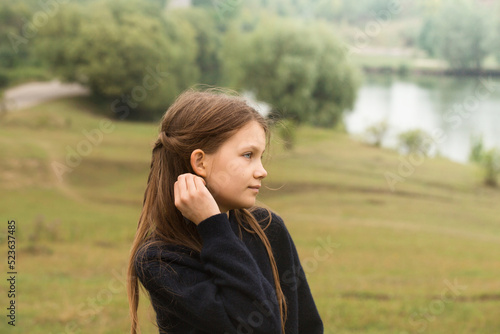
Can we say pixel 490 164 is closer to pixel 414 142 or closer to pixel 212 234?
pixel 414 142

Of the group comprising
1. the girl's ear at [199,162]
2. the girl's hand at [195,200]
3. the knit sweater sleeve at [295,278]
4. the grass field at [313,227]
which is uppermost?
the girl's ear at [199,162]

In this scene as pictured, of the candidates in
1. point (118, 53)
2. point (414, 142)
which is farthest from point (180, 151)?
point (414, 142)

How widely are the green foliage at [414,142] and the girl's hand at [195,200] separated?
1830cm

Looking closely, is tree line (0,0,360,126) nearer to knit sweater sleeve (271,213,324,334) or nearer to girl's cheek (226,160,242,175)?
knit sweater sleeve (271,213,324,334)

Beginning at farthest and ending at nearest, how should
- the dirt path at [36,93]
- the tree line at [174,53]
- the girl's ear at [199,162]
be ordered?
the dirt path at [36,93] < the tree line at [174,53] < the girl's ear at [199,162]

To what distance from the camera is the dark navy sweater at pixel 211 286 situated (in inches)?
56.3

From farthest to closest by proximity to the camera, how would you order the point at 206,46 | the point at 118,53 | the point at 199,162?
the point at 206,46
the point at 118,53
the point at 199,162

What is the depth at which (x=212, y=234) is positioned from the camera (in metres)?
1.46

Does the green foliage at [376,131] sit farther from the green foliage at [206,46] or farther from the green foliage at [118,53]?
the green foliage at [118,53]

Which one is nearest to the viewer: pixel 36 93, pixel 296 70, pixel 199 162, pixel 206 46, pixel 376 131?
pixel 199 162

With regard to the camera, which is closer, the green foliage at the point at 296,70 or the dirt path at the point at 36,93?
the dirt path at the point at 36,93

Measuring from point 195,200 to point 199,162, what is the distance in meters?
0.14

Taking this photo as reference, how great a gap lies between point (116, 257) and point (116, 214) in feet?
12.5

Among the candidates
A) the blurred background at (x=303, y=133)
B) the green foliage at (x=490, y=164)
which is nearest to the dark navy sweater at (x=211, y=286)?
the blurred background at (x=303, y=133)
